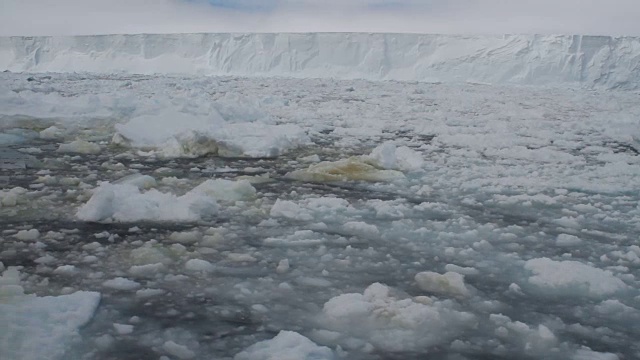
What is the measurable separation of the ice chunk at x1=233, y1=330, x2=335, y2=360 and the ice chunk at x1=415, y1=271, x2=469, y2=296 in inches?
28.0

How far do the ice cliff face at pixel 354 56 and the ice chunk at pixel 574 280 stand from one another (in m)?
36.2

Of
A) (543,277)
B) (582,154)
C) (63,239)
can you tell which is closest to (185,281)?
(63,239)

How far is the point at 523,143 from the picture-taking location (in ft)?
22.6

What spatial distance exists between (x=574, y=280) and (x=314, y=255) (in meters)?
1.13

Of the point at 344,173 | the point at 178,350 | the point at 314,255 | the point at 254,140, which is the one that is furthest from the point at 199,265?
the point at 254,140

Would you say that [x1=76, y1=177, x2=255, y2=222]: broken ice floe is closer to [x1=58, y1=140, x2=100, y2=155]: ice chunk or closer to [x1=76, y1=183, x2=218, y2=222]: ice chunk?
[x1=76, y1=183, x2=218, y2=222]: ice chunk

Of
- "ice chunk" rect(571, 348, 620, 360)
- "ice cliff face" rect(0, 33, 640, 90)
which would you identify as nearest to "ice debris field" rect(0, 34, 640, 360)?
"ice chunk" rect(571, 348, 620, 360)

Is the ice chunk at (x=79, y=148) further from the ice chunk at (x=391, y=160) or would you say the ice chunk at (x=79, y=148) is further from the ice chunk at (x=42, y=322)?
the ice chunk at (x=42, y=322)

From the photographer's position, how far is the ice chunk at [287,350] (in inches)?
61.1

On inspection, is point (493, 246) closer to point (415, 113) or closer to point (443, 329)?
point (443, 329)

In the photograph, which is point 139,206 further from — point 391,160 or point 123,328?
point 391,160

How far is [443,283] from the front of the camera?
7.15 feet

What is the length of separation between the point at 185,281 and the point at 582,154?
538 centimetres

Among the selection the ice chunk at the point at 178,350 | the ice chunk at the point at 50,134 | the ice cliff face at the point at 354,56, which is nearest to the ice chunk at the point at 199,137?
the ice chunk at the point at 50,134
